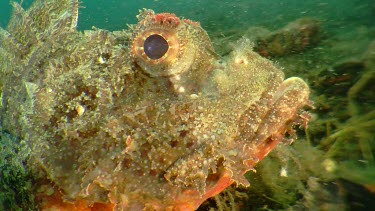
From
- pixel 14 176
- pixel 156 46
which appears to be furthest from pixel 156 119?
pixel 14 176

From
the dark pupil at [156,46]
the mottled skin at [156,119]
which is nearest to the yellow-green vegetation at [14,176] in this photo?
the mottled skin at [156,119]

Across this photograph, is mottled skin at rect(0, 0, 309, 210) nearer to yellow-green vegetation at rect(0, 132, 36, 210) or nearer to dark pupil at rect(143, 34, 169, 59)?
dark pupil at rect(143, 34, 169, 59)

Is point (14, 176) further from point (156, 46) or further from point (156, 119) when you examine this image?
point (156, 46)

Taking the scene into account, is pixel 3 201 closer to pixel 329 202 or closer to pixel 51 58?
pixel 51 58

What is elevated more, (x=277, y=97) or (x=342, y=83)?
(x=277, y=97)

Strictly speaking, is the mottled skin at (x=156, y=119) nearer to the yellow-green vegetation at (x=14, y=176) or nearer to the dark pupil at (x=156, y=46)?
the dark pupil at (x=156, y=46)

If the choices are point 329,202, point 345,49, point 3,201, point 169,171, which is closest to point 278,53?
point 345,49

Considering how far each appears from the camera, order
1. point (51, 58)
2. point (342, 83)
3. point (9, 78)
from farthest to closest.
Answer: point (342, 83) → point (9, 78) → point (51, 58)
